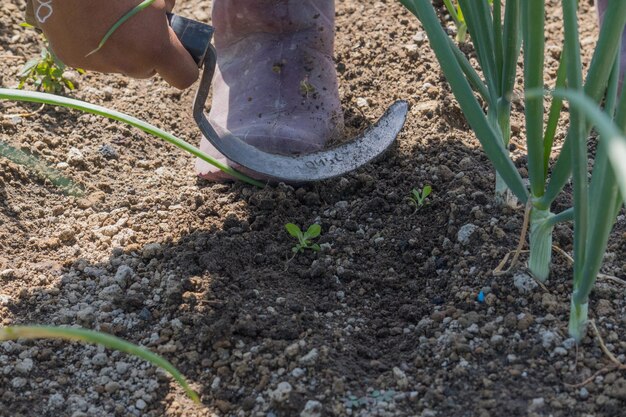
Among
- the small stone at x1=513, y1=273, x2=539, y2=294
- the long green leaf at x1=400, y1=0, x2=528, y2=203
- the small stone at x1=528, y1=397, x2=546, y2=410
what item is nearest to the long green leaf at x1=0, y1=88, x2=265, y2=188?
the long green leaf at x1=400, y1=0, x2=528, y2=203

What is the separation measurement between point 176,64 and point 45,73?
2.06ft

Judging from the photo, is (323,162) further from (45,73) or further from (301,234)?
(45,73)

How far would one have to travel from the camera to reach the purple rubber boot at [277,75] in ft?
5.89

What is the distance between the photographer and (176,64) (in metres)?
1.48

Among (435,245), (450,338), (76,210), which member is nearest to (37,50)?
(76,210)

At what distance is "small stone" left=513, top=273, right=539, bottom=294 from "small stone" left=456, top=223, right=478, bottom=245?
0.50 ft

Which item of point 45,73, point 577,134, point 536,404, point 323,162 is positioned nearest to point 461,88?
point 577,134

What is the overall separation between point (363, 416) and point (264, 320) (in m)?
0.25

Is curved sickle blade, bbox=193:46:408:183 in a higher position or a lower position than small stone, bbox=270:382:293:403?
higher

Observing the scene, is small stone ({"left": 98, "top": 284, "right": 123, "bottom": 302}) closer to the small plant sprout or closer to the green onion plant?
the small plant sprout

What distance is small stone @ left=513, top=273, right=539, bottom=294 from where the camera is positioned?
1.27 m

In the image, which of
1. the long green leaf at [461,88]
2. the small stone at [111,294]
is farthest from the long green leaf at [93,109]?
the long green leaf at [461,88]

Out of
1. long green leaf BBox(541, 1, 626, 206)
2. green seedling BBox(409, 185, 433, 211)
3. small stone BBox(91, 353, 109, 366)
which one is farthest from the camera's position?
green seedling BBox(409, 185, 433, 211)

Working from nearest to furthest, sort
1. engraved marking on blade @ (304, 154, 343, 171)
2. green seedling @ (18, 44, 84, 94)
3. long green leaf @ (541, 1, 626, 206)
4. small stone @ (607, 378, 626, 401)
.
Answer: long green leaf @ (541, 1, 626, 206) < small stone @ (607, 378, 626, 401) < engraved marking on blade @ (304, 154, 343, 171) < green seedling @ (18, 44, 84, 94)
